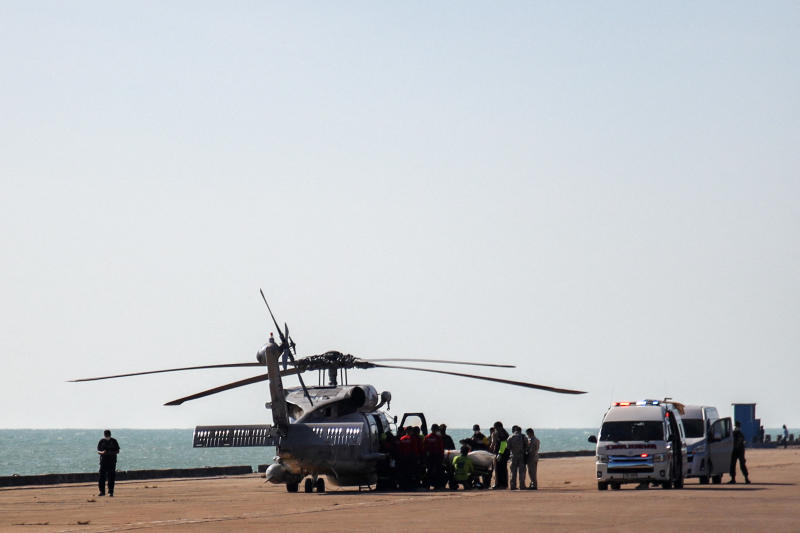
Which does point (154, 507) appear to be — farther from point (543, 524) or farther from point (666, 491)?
point (666, 491)

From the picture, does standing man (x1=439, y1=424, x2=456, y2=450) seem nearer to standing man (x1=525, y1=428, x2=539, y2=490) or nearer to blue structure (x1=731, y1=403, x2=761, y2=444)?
standing man (x1=525, y1=428, x2=539, y2=490)

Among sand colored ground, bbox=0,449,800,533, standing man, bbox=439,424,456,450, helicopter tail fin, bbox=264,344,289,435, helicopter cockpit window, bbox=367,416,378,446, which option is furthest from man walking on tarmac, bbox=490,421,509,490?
helicopter tail fin, bbox=264,344,289,435

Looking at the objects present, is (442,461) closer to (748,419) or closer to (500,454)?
(500,454)

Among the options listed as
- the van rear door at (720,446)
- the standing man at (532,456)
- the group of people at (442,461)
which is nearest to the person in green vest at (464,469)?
the group of people at (442,461)

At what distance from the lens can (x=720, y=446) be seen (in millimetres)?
35469

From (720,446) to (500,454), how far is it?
677 centimetres

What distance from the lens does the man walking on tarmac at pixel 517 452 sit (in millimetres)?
32062

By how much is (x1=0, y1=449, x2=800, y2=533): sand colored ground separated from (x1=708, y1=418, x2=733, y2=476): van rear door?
149 centimetres

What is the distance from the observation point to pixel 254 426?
31.7 metres

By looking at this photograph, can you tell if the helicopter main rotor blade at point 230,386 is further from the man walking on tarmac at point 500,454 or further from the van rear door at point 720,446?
the van rear door at point 720,446

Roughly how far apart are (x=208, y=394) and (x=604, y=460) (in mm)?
9546

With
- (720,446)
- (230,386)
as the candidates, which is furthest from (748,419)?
(230,386)

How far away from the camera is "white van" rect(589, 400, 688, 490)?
30953mm

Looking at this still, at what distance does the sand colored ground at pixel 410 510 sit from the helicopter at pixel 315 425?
64cm
